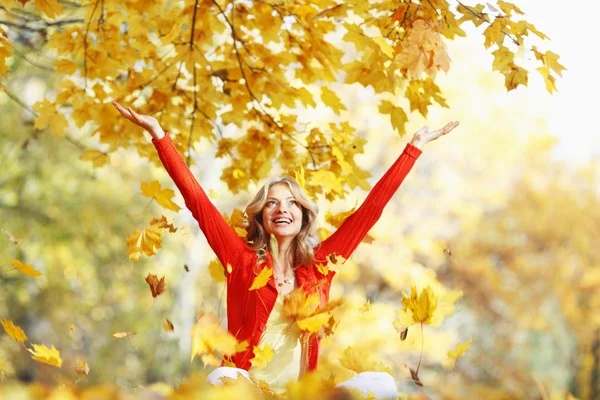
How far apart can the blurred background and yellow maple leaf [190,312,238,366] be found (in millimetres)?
7476

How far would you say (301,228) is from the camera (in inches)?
99.5

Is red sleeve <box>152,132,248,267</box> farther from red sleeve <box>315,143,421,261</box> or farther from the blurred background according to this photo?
the blurred background

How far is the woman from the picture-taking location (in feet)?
7.25

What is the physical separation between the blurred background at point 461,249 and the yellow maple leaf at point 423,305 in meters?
7.31

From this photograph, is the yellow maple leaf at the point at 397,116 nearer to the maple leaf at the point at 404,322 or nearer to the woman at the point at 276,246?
the woman at the point at 276,246

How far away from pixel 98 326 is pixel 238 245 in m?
9.24

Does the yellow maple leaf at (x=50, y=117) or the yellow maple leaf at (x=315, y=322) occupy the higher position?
the yellow maple leaf at (x=50, y=117)

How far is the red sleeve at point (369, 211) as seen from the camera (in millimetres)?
2365

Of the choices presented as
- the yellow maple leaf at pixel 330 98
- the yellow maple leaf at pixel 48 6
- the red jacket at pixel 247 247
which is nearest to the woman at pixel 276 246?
the red jacket at pixel 247 247

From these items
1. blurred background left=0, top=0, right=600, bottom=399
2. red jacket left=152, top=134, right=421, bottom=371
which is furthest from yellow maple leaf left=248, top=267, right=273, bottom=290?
blurred background left=0, top=0, right=600, bottom=399

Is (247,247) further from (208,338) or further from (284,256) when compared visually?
(208,338)

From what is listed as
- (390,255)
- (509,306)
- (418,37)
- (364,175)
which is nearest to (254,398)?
(418,37)

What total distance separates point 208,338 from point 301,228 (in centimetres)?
91

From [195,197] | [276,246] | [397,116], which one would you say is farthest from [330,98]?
[195,197]
